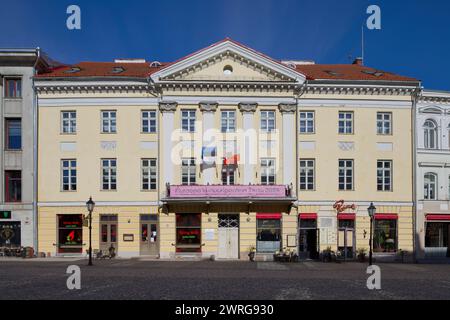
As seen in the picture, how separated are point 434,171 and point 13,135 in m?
28.4

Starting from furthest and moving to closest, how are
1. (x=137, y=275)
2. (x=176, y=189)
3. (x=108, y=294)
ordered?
(x=176, y=189) → (x=137, y=275) → (x=108, y=294)

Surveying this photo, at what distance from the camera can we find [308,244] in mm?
31422

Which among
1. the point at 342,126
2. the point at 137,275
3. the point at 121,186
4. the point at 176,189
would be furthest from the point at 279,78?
the point at 137,275

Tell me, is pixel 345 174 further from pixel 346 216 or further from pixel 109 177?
pixel 109 177

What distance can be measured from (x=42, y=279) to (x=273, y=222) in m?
15.7

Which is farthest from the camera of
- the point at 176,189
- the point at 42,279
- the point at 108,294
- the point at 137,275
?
the point at 176,189

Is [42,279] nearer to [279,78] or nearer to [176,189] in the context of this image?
[176,189]

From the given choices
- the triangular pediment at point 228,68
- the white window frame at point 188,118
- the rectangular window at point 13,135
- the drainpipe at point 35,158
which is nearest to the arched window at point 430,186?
the triangular pediment at point 228,68

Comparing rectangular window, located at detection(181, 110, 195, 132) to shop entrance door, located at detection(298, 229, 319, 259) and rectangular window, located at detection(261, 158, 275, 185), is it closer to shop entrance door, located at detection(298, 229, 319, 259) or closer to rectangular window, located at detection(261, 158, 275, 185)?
rectangular window, located at detection(261, 158, 275, 185)

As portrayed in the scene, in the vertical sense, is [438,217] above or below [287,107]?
below

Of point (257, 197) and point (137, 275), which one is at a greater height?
point (257, 197)

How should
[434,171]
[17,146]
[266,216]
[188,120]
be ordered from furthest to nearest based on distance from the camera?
1. [434,171]
2. [17,146]
3. [188,120]
4. [266,216]

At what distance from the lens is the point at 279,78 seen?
31.5m

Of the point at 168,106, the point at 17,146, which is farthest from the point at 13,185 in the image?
the point at 168,106
